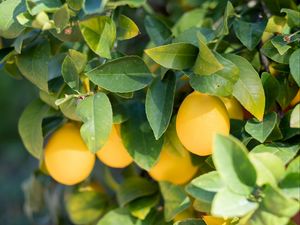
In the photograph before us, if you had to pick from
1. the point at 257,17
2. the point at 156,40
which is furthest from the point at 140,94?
the point at 257,17

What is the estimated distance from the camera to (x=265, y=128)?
58cm

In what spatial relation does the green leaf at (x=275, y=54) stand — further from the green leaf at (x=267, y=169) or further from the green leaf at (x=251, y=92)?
the green leaf at (x=267, y=169)

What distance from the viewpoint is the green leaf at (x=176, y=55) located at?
22.2 inches

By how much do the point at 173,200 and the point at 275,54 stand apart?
221 millimetres

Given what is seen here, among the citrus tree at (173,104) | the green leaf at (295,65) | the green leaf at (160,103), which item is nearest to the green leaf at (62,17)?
the citrus tree at (173,104)

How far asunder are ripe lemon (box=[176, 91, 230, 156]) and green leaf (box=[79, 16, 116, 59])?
0.10 metres

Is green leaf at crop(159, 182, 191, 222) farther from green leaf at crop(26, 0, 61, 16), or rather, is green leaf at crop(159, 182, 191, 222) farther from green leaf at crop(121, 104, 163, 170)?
green leaf at crop(26, 0, 61, 16)

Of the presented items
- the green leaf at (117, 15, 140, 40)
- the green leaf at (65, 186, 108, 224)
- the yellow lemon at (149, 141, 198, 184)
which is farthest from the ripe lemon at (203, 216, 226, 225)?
the green leaf at (65, 186, 108, 224)

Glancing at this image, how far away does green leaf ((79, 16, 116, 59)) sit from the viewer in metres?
0.60

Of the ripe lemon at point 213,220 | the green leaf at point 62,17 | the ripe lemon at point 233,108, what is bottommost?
the ripe lemon at point 213,220

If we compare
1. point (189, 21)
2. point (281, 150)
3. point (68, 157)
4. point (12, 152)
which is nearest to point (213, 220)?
point (281, 150)

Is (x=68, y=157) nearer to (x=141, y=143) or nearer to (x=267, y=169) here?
(x=141, y=143)

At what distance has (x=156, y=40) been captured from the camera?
0.72 m

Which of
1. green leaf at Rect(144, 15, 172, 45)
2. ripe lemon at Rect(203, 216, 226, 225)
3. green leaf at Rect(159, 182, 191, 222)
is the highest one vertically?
green leaf at Rect(144, 15, 172, 45)
